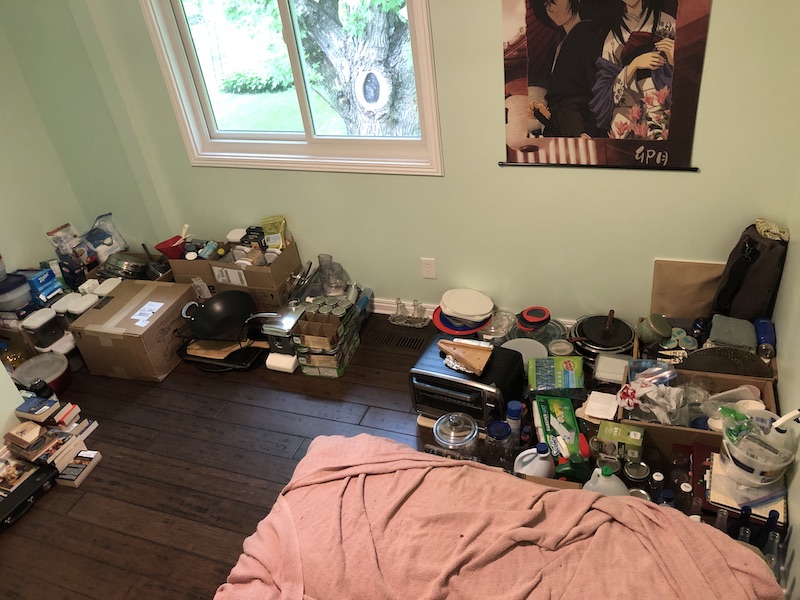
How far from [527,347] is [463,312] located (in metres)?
0.35

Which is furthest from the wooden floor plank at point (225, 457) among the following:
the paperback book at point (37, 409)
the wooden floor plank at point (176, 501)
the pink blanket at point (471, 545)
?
the pink blanket at point (471, 545)

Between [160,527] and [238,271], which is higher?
[238,271]

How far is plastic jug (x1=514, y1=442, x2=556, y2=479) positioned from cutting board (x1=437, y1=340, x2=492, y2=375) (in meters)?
0.39

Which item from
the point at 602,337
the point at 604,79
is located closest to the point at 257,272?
the point at 602,337

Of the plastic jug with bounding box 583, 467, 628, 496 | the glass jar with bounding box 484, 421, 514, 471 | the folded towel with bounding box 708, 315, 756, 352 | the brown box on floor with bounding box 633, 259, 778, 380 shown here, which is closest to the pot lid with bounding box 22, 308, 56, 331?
the glass jar with bounding box 484, 421, 514, 471

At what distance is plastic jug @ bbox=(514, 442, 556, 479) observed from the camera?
1956 mm

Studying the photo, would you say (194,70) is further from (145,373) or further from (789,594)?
(789,594)

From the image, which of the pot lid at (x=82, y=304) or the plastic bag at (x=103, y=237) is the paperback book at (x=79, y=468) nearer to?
the pot lid at (x=82, y=304)

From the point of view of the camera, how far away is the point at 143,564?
204cm

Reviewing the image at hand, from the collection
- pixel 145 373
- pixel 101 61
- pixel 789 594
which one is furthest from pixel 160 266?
pixel 789 594

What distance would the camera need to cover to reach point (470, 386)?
2.25m

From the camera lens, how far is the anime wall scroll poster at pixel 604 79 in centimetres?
202

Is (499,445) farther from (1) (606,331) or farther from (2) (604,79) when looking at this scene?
(2) (604,79)

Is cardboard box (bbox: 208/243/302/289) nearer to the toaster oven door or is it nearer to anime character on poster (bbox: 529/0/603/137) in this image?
the toaster oven door
